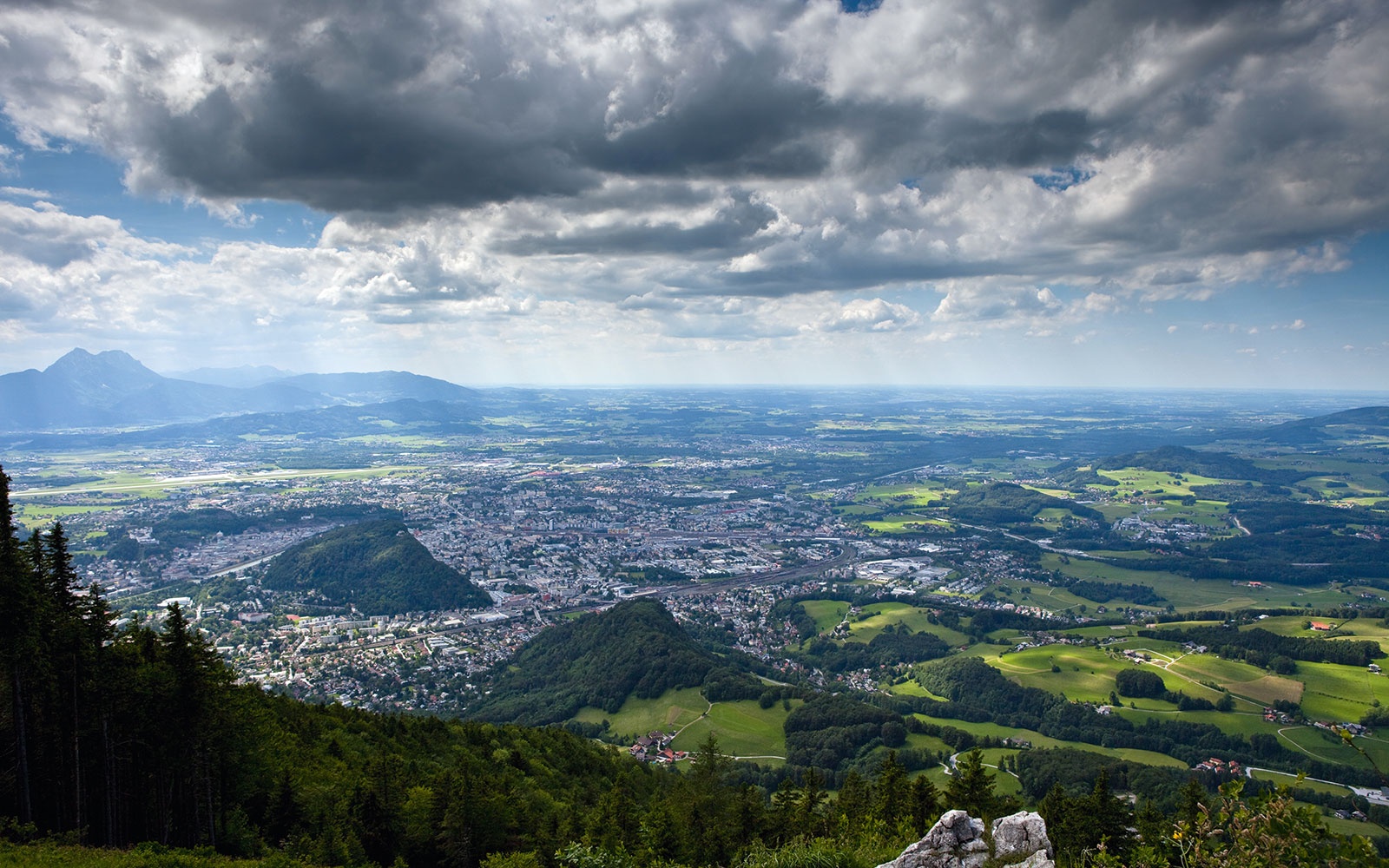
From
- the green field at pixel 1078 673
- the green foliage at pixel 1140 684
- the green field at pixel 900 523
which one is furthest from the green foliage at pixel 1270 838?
the green field at pixel 900 523

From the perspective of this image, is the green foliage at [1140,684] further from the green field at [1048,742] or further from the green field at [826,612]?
the green field at [826,612]

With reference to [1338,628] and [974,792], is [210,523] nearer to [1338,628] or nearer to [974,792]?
[974,792]

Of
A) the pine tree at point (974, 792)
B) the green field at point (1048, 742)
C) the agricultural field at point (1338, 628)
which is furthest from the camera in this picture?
the agricultural field at point (1338, 628)

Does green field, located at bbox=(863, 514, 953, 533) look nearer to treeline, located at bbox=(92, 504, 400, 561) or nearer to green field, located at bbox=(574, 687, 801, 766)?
green field, located at bbox=(574, 687, 801, 766)

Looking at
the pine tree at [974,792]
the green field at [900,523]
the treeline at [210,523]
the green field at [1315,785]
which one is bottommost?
the green field at [1315,785]

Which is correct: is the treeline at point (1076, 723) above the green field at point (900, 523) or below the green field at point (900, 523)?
below

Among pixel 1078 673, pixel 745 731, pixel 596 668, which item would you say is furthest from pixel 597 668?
pixel 1078 673

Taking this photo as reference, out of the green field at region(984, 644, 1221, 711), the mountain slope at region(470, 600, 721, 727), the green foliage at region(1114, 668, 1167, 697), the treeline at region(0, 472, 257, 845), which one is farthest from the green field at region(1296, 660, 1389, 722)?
the treeline at region(0, 472, 257, 845)
